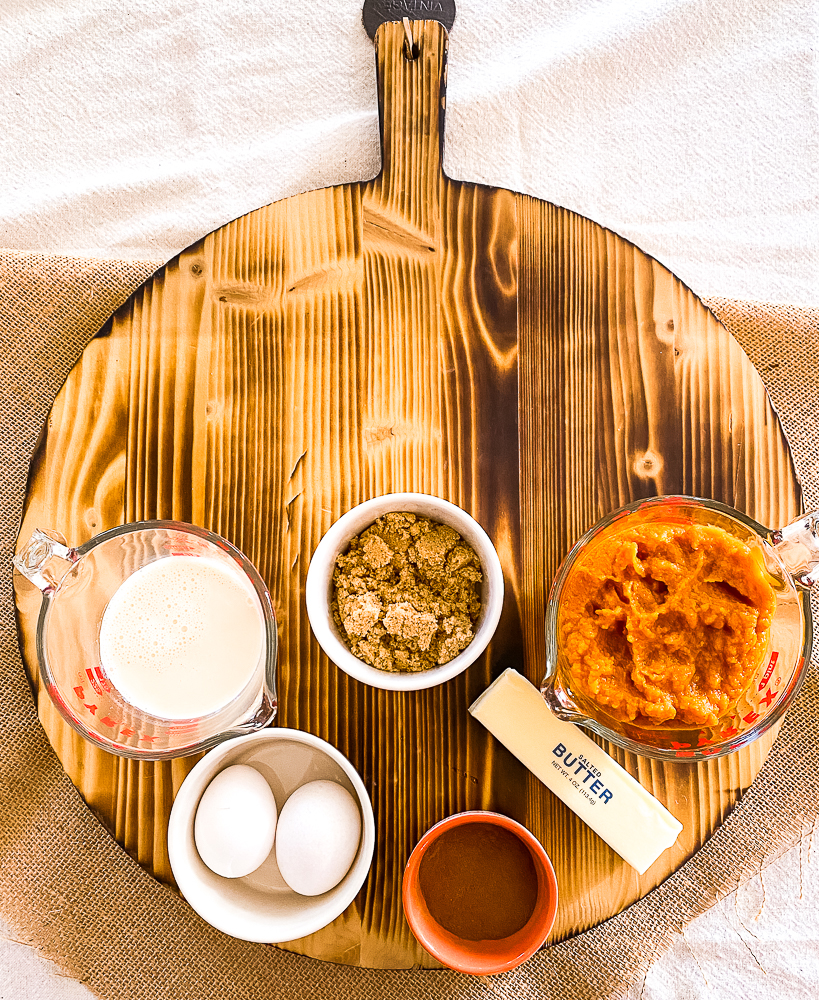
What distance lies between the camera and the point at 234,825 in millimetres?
1023

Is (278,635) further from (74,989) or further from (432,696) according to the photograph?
(74,989)

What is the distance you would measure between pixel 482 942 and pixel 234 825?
0.41 meters

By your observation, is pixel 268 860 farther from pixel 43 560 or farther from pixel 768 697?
pixel 768 697

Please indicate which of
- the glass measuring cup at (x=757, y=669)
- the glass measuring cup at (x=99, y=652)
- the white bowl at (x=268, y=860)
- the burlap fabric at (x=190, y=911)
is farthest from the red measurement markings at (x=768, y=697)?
the glass measuring cup at (x=99, y=652)

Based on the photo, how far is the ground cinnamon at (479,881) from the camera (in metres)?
1.07

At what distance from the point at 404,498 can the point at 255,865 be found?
58cm

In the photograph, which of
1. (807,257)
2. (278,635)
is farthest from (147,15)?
(807,257)

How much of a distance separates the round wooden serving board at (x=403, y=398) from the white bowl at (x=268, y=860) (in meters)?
0.06

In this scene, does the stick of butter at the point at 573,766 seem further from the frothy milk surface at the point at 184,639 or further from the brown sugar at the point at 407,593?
the frothy milk surface at the point at 184,639

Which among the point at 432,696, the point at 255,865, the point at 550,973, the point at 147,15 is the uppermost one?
the point at 147,15

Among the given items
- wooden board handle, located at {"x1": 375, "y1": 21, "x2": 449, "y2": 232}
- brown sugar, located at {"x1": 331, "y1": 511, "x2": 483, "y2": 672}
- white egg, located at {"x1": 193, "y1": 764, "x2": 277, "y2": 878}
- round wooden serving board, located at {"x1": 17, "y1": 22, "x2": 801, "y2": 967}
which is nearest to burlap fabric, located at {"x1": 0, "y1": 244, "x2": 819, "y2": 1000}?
round wooden serving board, located at {"x1": 17, "y1": 22, "x2": 801, "y2": 967}

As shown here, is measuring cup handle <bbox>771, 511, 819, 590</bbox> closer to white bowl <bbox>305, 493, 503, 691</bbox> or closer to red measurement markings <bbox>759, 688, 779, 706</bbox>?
red measurement markings <bbox>759, 688, 779, 706</bbox>

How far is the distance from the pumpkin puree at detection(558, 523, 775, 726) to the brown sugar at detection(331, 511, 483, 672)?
0.16 m

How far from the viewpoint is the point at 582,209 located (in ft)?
5.49
